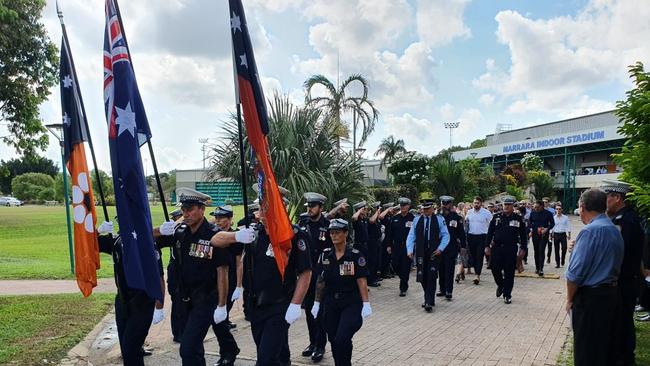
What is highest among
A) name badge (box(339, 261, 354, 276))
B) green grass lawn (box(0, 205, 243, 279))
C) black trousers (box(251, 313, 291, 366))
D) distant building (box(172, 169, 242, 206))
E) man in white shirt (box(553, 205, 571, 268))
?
distant building (box(172, 169, 242, 206))

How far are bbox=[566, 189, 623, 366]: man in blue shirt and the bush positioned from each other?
100712 mm

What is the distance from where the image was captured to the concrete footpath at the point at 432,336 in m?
6.55

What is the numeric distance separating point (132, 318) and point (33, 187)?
102201 millimetres

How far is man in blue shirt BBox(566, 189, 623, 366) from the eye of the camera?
180 inches

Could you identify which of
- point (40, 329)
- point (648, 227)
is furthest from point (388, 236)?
point (40, 329)

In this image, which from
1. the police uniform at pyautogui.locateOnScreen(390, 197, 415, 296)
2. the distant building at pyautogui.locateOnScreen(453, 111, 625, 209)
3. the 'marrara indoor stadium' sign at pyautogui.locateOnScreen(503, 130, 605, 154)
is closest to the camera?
the police uniform at pyautogui.locateOnScreen(390, 197, 415, 296)

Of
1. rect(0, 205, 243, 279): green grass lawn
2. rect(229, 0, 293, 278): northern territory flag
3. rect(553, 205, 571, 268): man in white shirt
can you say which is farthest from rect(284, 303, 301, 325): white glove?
rect(553, 205, 571, 268): man in white shirt

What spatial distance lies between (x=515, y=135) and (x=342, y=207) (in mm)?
63856

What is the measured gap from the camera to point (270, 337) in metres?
4.76

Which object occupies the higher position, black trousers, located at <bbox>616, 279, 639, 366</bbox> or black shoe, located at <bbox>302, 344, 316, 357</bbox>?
black trousers, located at <bbox>616, 279, 639, 366</bbox>

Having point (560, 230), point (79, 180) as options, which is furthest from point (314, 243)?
point (560, 230)

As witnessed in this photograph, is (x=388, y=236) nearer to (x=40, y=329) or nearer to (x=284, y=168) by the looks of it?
(x=284, y=168)

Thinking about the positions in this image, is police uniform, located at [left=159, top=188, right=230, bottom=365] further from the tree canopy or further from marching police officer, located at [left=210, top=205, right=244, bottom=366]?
the tree canopy

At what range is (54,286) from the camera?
12.4m
